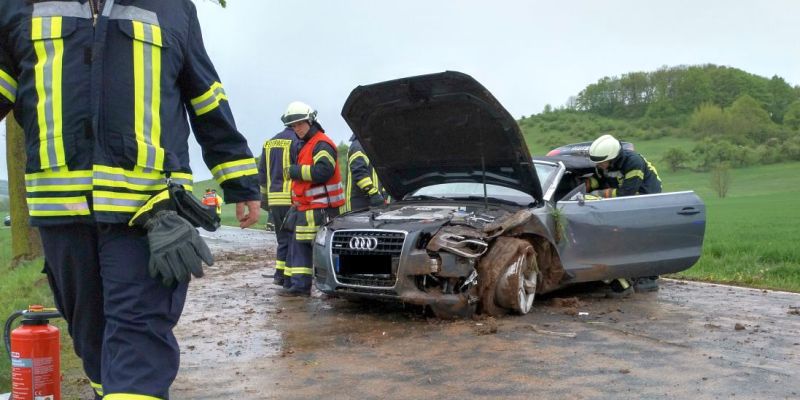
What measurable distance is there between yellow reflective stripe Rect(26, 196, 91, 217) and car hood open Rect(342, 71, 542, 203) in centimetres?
429

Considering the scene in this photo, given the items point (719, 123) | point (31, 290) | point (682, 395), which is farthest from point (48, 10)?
point (719, 123)

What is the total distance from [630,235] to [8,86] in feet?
19.8

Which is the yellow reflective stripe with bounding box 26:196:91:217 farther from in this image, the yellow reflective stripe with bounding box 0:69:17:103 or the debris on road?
the debris on road

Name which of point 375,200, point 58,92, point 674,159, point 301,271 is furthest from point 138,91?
point 674,159

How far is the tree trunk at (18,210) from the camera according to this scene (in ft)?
40.0

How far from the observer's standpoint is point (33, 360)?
10.9 feet

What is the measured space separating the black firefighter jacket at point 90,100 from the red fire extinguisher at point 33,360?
0.70 m

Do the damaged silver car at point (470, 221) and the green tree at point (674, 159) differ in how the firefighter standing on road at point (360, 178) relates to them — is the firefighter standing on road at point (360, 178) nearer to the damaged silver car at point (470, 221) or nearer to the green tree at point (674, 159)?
the damaged silver car at point (470, 221)

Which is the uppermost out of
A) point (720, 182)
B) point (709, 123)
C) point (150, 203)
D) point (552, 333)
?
point (709, 123)

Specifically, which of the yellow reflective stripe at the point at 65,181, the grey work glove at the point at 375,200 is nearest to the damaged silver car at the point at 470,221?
the grey work glove at the point at 375,200

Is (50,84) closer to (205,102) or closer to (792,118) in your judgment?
(205,102)

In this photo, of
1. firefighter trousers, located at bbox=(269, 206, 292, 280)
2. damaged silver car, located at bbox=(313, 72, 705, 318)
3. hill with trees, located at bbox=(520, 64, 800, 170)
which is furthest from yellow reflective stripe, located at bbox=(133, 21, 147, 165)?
hill with trees, located at bbox=(520, 64, 800, 170)

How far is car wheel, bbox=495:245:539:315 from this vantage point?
21.6 ft

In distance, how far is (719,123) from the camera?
92.3 metres
